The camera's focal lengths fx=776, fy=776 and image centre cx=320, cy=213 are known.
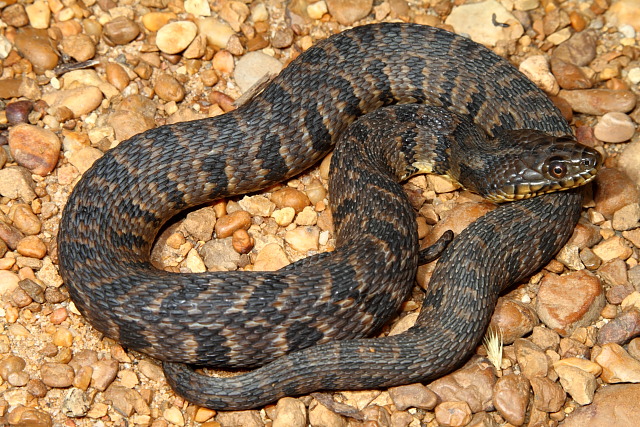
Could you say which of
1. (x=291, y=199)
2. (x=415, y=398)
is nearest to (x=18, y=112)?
(x=291, y=199)

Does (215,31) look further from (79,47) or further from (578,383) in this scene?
(578,383)

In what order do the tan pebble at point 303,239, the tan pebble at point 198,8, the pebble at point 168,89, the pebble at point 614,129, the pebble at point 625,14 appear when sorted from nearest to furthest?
the tan pebble at point 303,239 < the pebble at point 614,129 < the pebble at point 168,89 < the tan pebble at point 198,8 < the pebble at point 625,14

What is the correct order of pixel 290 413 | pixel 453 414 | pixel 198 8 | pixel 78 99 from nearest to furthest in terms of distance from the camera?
pixel 290 413, pixel 453 414, pixel 78 99, pixel 198 8

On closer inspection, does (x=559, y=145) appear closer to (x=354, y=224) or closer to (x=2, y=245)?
(x=354, y=224)

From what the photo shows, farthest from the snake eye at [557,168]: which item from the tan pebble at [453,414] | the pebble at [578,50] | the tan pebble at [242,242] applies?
the tan pebble at [242,242]

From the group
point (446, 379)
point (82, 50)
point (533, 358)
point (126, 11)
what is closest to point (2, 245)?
point (82, 50)

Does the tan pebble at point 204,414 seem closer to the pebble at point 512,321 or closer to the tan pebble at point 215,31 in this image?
the pebble at point 512,321
